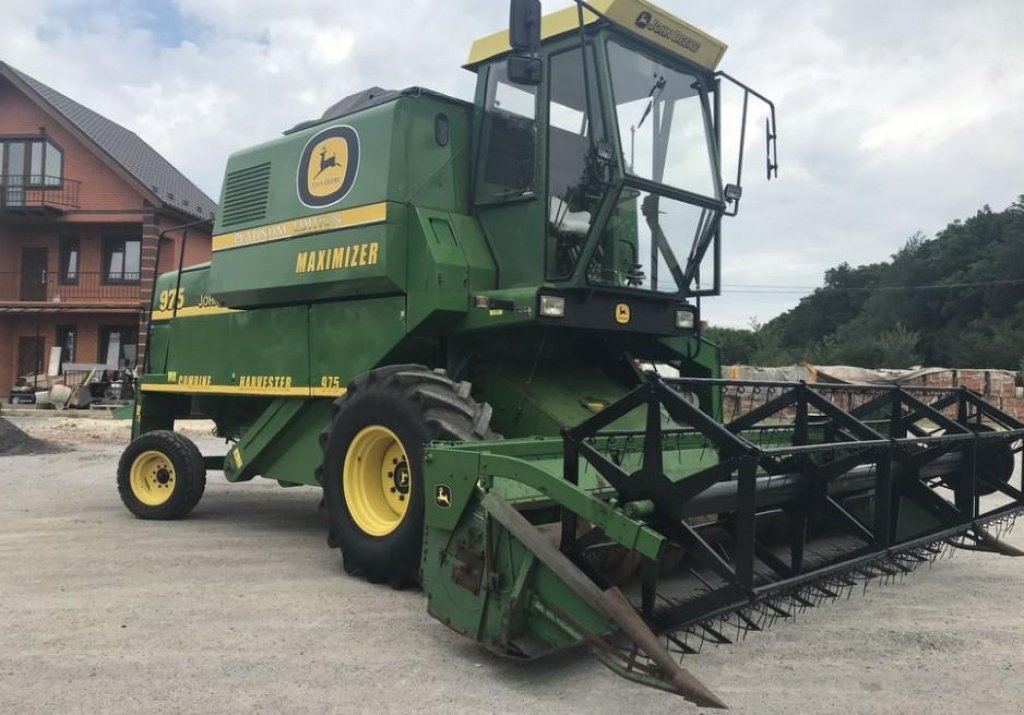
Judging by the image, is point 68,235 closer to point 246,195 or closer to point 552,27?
point 246,195

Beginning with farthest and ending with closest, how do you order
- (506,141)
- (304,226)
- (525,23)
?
(304,226) < (506,141) < (525,23)

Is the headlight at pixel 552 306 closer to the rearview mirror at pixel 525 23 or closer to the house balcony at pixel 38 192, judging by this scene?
the rearview mirror at pixel 525 23

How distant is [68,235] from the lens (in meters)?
27.0

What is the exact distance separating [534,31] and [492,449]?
2.23m

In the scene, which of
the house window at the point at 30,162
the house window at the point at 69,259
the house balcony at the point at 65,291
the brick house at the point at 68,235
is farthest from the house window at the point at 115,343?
the house window at the point at 30,162

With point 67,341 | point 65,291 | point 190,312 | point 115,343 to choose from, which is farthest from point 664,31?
point 67,341

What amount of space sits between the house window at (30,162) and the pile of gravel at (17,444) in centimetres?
1578

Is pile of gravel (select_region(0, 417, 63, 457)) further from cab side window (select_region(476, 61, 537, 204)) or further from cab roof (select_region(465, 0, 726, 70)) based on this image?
cab roof (select_region(465, 0, 726, 70))

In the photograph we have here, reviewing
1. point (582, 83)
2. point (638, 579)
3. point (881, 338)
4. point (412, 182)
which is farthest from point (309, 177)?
point (881, 338)

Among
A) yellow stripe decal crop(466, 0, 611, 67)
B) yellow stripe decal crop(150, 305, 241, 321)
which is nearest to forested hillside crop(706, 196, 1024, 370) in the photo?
yellow stripe decal crop(150, 305, 241, 321)

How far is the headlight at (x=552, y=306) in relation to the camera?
5.18 meters

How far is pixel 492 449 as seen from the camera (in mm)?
4332

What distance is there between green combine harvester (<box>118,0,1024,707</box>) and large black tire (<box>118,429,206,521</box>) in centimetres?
3

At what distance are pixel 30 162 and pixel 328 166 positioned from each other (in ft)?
82.4
